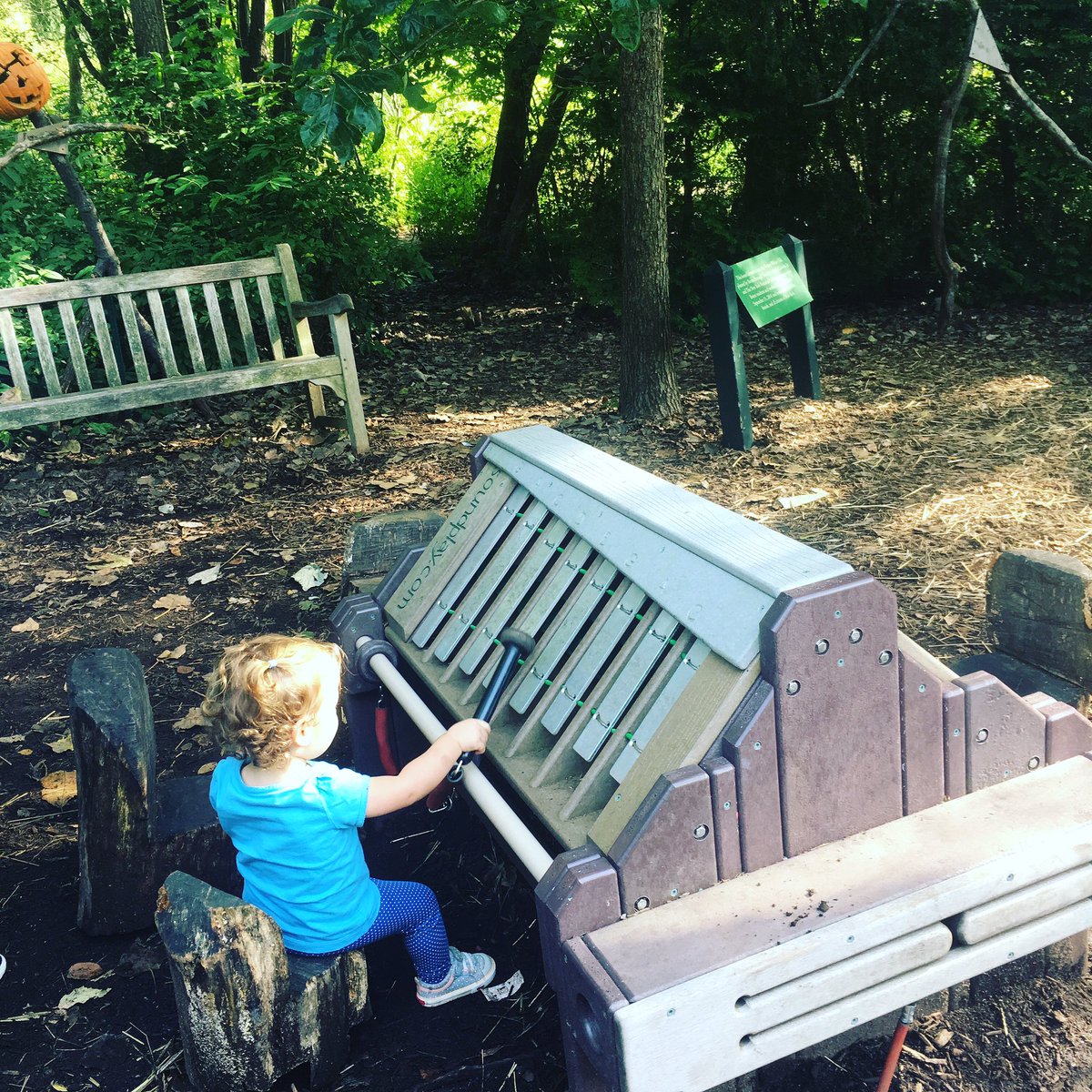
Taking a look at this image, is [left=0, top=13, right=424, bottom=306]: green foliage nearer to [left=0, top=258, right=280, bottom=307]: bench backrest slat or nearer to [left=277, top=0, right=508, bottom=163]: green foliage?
[left=0, top=258, right=280, bottom=307]: bench backrest slat

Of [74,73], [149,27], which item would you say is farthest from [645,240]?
[74,73]

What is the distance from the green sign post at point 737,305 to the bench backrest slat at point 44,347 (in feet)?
12.5

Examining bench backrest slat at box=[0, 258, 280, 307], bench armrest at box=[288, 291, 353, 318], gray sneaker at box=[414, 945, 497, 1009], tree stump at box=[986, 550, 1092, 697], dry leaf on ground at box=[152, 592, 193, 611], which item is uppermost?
bench backrest slat at box=[0, 258, 280, 307]

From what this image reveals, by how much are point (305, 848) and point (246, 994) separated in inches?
12.5

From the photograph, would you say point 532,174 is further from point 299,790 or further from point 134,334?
A: point 299,790

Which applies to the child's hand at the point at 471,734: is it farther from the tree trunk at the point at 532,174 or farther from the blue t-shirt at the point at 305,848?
the tree trunk at the point at 532,174

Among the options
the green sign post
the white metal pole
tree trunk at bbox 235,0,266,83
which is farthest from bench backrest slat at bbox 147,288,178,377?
tree trunk at bbox 235,0,266,83

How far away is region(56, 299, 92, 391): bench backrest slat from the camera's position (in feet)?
20.5

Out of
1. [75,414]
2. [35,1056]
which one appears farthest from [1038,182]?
[35,1056]

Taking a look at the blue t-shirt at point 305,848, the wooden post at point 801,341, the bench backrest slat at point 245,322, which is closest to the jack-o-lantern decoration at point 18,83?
the bench backrest slat at point 245,322

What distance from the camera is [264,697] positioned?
2.22 m

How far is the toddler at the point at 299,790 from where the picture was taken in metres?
2.25

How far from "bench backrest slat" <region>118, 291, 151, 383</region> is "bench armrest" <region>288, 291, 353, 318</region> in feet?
3.21

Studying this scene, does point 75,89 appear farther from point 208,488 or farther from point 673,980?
point 673,980
